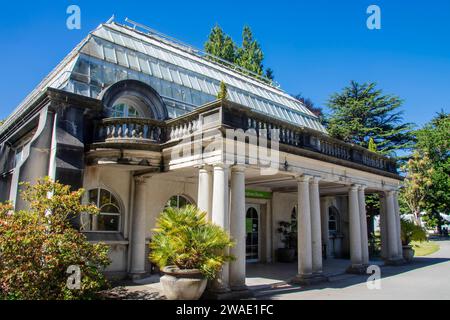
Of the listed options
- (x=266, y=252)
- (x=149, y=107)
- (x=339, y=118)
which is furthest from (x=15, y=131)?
(x=339, y=118)

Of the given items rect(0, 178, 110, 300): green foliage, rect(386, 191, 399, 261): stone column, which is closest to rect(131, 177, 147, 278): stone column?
rect(0, 178, 110, 300): green foliage

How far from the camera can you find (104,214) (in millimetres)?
12305

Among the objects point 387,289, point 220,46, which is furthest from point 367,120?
point 387,289

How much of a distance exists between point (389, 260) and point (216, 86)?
Result: 11731mm

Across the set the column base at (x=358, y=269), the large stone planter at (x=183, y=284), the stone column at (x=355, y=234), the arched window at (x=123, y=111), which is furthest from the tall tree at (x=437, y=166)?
the large stone planter at (x=183, y=284)

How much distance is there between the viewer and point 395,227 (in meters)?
17.4

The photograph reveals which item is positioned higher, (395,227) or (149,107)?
(149,107)

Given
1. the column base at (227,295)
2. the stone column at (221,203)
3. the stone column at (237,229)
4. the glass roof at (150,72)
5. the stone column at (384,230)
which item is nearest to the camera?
the column base at (227,295)

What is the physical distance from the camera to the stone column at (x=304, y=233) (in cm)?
1174

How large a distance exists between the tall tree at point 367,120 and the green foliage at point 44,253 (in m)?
31.3

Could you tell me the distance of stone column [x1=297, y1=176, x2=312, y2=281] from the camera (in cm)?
1174

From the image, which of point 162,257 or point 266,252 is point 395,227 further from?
point 162,257

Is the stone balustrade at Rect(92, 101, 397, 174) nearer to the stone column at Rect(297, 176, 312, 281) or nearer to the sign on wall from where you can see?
the stone column at Rect(297, 176, 312, 281)

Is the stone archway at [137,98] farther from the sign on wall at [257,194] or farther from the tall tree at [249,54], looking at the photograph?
the tall tree at [249,54]
